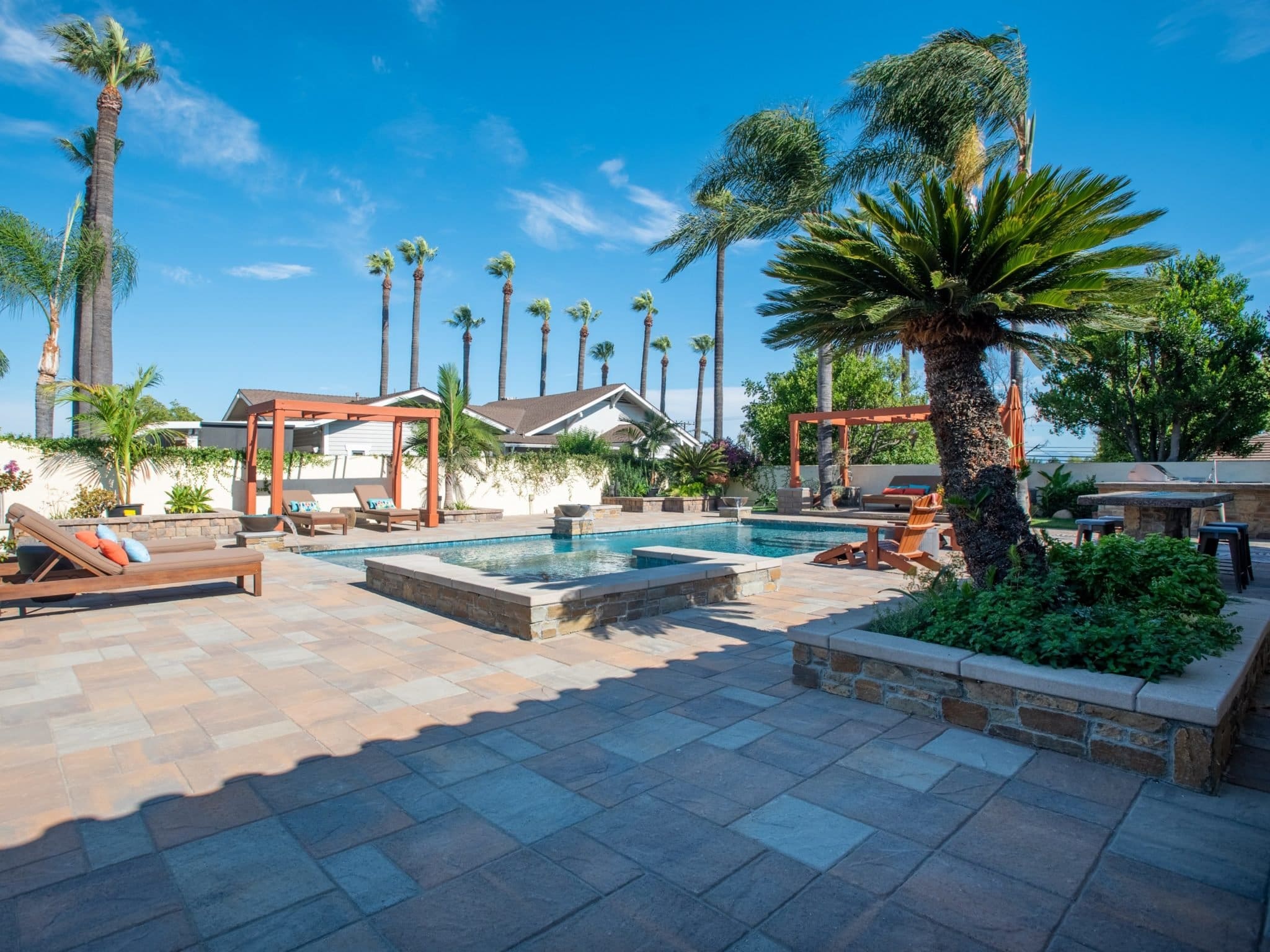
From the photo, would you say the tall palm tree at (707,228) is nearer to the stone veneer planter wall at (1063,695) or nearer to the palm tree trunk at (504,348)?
the stone veneer planter wall at (1063,695)

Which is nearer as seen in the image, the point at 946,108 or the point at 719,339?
the point at 946,108

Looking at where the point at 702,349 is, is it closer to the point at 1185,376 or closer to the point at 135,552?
the point at 1185,376

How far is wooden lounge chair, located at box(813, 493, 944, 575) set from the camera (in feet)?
30.9

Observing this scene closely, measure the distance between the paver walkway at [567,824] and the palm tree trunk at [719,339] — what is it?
24.9 metres

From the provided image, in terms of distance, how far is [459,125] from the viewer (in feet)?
52.9

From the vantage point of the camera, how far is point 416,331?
126ft

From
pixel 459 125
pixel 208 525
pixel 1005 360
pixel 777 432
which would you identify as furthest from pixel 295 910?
pixel 777 432

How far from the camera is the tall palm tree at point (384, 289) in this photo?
1473 inches

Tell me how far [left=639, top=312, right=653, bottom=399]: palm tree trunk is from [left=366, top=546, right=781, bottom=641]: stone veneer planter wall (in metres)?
41.7

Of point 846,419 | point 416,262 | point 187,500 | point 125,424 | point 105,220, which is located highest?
point 416,262

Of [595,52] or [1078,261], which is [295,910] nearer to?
[1078,261]

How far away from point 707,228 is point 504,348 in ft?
85.9

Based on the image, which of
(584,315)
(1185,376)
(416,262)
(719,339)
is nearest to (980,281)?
(1185,376)

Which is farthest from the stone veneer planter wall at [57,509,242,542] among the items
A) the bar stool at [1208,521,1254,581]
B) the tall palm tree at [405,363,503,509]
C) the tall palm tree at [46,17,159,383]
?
the bar stool at [1208,521,1254,581]
